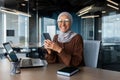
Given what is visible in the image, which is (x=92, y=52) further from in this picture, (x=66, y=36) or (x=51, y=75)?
(x=51, y=75)

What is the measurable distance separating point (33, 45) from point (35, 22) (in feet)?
2.46

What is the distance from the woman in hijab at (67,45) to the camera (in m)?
1.68

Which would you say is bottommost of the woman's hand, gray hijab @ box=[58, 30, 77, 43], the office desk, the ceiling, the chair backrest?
the office desk

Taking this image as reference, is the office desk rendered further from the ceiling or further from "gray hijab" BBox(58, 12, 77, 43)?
the ceiling

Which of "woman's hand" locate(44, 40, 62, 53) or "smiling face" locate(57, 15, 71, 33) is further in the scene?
"smiling face" locate(57, 15, 71, 33)

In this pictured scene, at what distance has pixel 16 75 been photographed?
1.45 m

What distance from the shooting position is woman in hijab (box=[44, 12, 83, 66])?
168cm

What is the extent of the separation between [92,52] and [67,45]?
0.36 meters

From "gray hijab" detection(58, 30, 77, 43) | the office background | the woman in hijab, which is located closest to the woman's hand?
the woman in hijab

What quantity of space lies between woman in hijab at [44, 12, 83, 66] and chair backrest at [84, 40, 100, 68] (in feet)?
0.85

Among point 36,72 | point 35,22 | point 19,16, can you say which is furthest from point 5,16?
point 36,72

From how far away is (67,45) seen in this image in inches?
72.6

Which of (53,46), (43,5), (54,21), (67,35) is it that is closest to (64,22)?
(67,35)

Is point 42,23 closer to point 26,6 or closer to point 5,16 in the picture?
point 26,6
